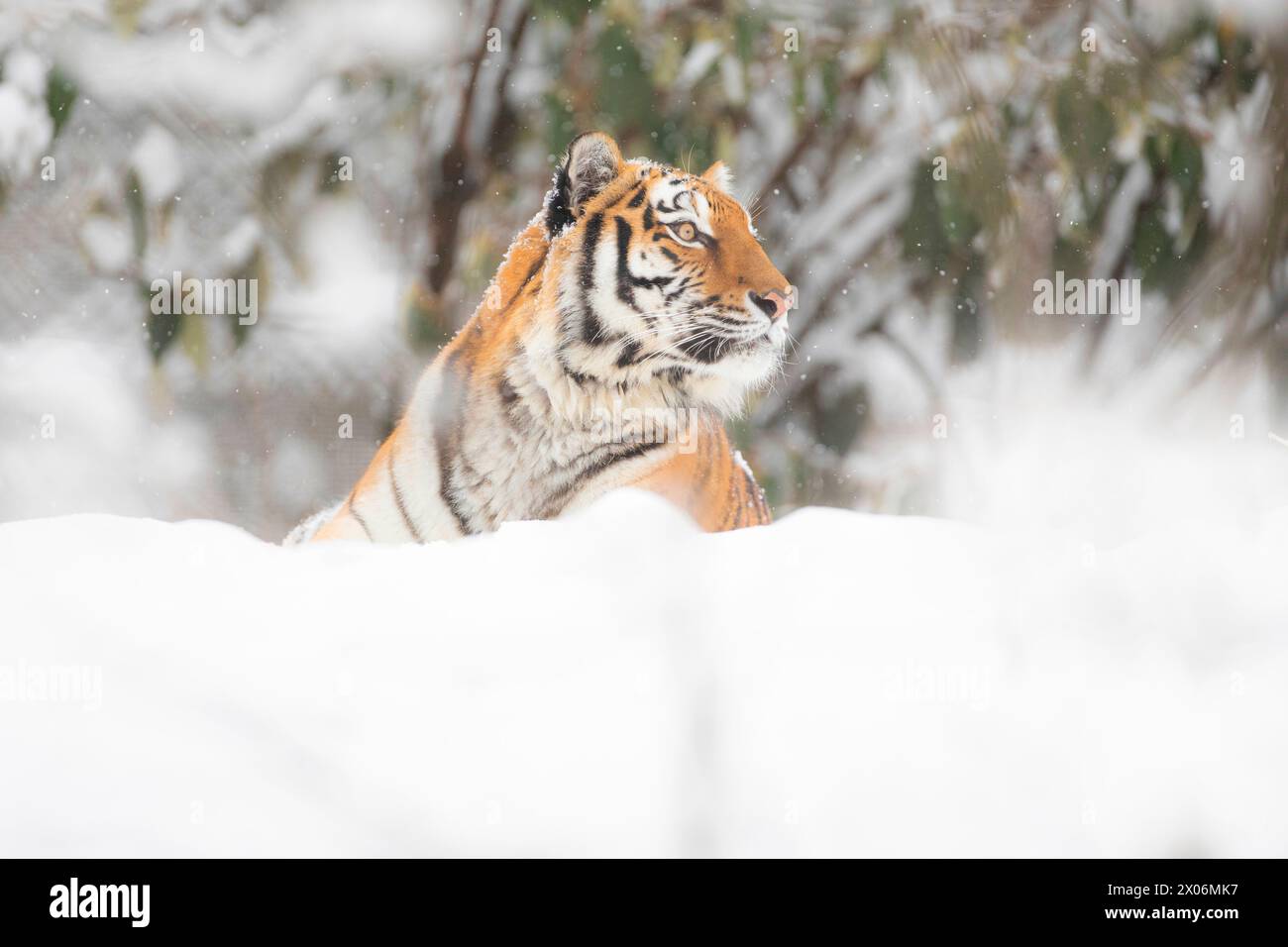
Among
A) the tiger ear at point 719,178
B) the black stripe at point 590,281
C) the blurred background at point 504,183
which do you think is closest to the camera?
the black stripe at point 590,281

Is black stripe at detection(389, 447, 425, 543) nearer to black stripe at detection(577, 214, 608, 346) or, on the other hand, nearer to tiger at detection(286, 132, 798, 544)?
tiger at detection(286, 132, 798, 544)

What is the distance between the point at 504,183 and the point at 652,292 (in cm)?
134

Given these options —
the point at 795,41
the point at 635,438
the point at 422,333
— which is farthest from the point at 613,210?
the point at 795,41

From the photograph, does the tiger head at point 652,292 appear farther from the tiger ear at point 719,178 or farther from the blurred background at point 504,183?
the blurred background at point 504,183

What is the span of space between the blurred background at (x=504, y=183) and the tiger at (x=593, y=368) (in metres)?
0.98

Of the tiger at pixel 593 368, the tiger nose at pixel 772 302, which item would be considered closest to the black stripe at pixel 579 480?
the tiger at pixel 593 368

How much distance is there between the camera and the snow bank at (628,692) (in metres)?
1.36

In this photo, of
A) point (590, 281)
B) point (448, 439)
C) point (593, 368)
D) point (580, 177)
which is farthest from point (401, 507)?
point (580, 177)

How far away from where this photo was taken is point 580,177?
2590 millimetres

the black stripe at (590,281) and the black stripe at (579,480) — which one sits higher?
the black stripe at (590,281)

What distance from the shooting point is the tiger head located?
8.41ft

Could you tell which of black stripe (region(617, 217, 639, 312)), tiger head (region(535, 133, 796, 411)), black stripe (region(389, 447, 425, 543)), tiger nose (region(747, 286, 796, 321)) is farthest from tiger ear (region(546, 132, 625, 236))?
black stripe (region(389, 447, 425, 543))

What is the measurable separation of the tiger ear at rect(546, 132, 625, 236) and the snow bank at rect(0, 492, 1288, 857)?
44.3 inches

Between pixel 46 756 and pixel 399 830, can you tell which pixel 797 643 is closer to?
pixel 399 830
